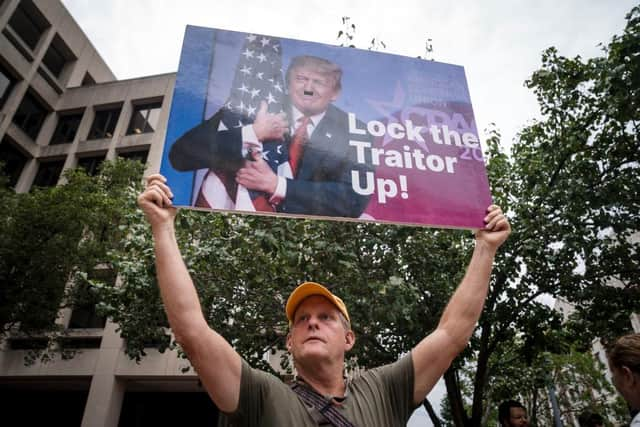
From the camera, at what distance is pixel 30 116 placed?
25.2m

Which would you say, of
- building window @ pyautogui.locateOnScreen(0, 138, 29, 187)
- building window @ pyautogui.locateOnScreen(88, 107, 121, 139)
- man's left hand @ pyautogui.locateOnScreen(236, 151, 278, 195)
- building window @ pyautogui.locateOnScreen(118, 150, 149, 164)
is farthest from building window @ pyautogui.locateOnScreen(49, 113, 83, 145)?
man's left hand @ pyautogui.locateOnScreen(236, 151, 278, 195)

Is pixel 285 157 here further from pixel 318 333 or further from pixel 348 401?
pixel 348 401

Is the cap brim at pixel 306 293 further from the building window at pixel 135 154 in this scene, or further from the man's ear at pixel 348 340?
the building window at pixel 135 154

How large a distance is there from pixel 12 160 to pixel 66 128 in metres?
3.67

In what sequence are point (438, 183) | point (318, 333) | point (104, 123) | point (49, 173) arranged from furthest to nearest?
point (104, 123), point (49, 173), point (438, 183), point (318, 333)

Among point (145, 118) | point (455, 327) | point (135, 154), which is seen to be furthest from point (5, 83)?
point (455, 327)

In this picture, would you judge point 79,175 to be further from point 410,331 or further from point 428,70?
point 428,70

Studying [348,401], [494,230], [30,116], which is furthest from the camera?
[30,116]

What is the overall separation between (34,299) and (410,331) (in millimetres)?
12428

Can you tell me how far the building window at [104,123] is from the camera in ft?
84.3

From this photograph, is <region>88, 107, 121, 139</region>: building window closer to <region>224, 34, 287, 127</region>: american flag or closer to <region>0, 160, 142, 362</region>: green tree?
<region>0, 160, 142, 362</region>: green tree

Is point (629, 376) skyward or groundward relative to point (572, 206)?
groundward

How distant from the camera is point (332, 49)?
131 inches

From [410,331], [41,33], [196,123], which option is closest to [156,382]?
[410,331]
